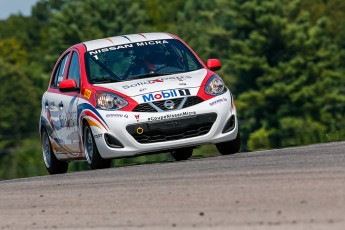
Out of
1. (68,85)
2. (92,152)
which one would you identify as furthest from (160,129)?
(68,85)

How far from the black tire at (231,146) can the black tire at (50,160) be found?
2578mm

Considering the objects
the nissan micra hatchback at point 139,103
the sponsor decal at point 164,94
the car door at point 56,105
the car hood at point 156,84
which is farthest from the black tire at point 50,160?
the sponsor decal at point 164,94

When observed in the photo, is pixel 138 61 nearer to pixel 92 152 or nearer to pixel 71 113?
pixel 71 113

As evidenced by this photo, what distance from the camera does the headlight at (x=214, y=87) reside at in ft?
47.9

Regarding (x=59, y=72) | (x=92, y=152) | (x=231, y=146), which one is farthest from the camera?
(x=59, y=72)

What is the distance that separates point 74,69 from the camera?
16.0 m

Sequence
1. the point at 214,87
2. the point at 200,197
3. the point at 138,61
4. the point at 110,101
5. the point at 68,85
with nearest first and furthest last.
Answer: the point at 200,197, the point at 110,101, the point at 214,87, the point at 68,85, the point at 138,61

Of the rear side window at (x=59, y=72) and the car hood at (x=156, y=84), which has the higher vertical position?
the car hood at (x=156, y=84)

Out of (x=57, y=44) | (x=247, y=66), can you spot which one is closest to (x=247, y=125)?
(x=247, y=66)

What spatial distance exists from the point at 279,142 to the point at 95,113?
487cm

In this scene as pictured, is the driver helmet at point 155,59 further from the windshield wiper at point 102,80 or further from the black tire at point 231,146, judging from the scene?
the black tire at point 231,146

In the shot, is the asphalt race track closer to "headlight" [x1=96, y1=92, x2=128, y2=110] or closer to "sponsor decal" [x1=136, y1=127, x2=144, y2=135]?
"sponsor decal" [x1=136, y1=127, x2=144, y2=135]

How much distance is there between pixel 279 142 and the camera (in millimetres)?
18812

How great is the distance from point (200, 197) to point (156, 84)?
4704 mm
